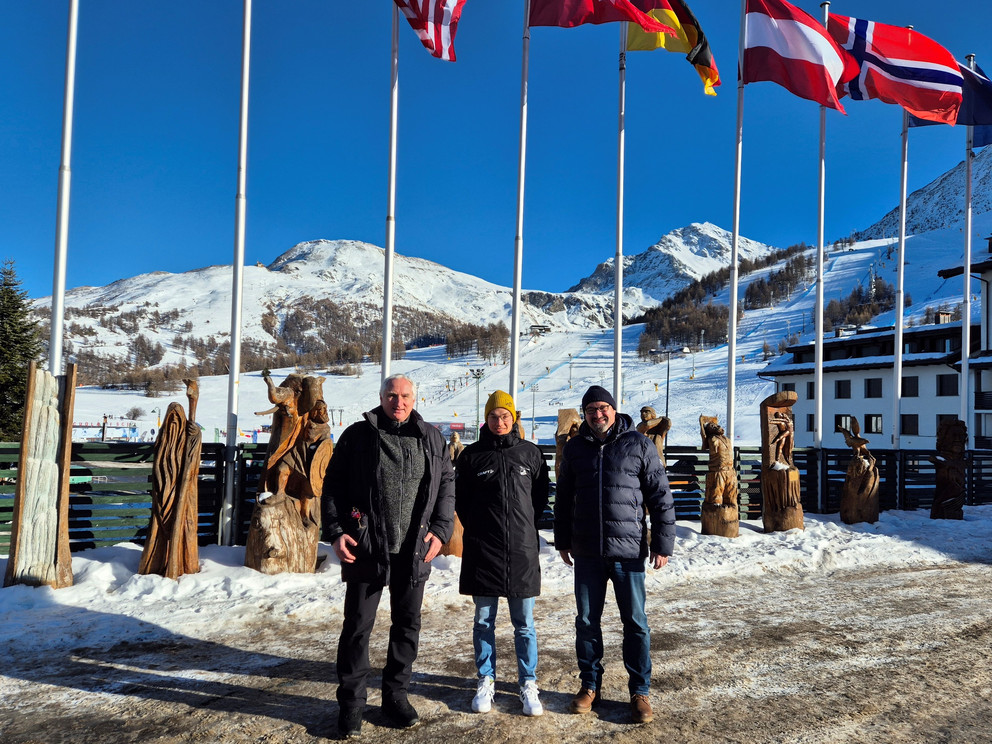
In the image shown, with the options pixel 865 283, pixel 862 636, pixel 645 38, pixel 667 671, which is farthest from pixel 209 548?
pixel 865 283

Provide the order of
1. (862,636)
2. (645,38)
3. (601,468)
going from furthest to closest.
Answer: (645,38) → (862,636) → (601,468)

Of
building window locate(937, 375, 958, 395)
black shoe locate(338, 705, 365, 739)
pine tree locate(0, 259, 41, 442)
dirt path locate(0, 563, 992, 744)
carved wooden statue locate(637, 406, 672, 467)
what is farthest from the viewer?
building window locate(937, 375, 958, 395)

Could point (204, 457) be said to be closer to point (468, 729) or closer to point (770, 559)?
point (468, 729)

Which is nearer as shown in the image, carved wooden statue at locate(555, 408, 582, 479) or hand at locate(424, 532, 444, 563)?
hand at locate(424, 532, 444, 563)

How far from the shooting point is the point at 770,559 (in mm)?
8703

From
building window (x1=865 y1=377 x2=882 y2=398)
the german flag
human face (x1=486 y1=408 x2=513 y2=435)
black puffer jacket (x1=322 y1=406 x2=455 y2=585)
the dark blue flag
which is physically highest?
the dark blue flag

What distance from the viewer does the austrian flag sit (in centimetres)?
1109

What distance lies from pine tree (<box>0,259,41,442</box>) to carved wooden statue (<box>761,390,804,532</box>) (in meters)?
17.7

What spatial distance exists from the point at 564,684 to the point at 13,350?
19.5 meters

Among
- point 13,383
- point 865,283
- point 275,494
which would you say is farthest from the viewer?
point 865,283

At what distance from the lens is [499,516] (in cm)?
412

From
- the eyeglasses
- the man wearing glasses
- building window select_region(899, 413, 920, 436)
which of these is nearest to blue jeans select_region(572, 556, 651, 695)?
the man wearing glasses

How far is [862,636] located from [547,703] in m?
3.18

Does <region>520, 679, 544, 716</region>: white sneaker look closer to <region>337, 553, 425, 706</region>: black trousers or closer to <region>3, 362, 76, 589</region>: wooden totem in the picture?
<region>337, 553, 425, 706</region>: black trousers
